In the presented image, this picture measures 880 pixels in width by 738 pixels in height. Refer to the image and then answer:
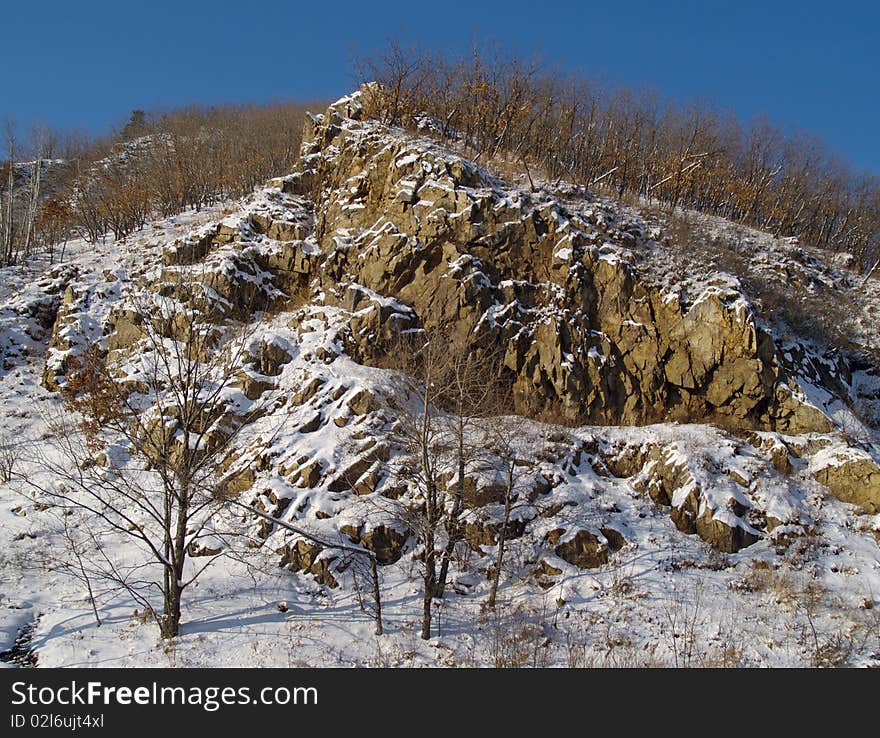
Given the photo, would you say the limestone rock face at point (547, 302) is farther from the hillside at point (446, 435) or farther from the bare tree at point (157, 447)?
the bare tree at point (157, 447)

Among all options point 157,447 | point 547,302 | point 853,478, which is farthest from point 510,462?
point 853,478

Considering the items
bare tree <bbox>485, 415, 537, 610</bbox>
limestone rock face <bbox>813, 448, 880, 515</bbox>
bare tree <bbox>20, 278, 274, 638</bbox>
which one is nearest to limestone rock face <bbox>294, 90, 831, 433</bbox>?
limestone rock face <bbox>813, 448, 880, 515</bbox>

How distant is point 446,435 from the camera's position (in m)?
16.6

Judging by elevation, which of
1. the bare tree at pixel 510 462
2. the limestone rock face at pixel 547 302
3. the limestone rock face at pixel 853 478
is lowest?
the limestone rock face at pixel 853 478

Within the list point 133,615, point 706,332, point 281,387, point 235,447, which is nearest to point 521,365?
point 706,332

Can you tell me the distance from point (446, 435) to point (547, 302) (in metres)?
8.61

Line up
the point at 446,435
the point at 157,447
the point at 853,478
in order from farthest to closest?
the point at 446,435 < the point at 853,478 < the point at 157,447

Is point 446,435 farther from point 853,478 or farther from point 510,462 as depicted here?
point 853,478

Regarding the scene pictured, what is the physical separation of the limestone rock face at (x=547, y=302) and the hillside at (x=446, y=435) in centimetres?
12

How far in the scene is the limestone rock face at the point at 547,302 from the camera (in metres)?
19.5

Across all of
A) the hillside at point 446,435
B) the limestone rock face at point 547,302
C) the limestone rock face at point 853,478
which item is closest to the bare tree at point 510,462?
the hillside at point 446,435

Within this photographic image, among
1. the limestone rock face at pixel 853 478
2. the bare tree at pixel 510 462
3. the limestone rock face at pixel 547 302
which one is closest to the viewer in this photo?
the bare tree at pixel 510 462

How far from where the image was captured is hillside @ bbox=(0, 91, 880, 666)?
11672 mm

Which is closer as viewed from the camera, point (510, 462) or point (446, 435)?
point (510, 462)
